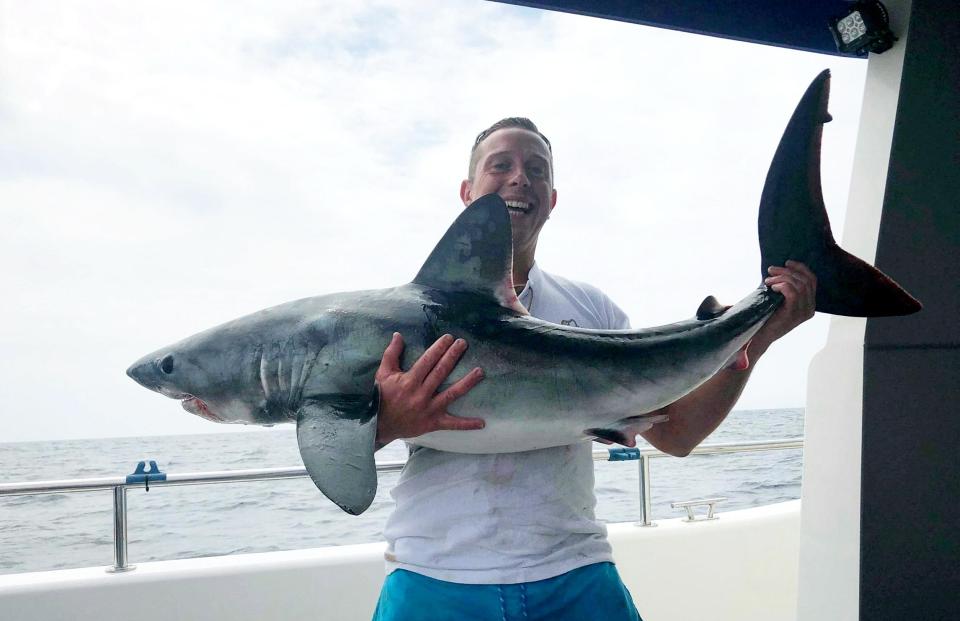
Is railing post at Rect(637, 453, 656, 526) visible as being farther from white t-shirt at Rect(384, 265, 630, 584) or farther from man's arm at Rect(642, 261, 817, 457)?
white t-shirt at Rect(384, 265, 630, 584)

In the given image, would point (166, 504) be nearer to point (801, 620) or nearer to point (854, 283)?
point (801, 620)

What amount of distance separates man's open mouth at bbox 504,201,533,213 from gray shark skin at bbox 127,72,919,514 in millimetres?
303

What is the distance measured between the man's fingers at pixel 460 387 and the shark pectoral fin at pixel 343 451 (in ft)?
0.50

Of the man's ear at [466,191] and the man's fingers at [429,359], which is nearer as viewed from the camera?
the man's fingers at [429,359]


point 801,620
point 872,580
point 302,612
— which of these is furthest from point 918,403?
point 302,612

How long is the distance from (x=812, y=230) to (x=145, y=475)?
3124 millimetres

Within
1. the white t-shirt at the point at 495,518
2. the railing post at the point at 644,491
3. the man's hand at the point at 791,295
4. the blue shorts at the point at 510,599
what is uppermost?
the man's hand at the point at 791,295

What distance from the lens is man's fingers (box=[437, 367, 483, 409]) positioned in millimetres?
1688

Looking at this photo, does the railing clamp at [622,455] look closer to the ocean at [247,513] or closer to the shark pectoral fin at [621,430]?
the shark pectoral fin at [621,430]

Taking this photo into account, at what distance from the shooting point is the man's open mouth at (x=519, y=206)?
216 centimetres

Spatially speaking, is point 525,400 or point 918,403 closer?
point 525,400

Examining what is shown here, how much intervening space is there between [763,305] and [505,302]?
26.6 inches

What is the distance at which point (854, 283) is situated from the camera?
6.35 ft

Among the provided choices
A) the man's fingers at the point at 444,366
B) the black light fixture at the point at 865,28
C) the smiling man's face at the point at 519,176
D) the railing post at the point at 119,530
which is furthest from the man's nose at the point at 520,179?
the railing post at the point at 119,530
